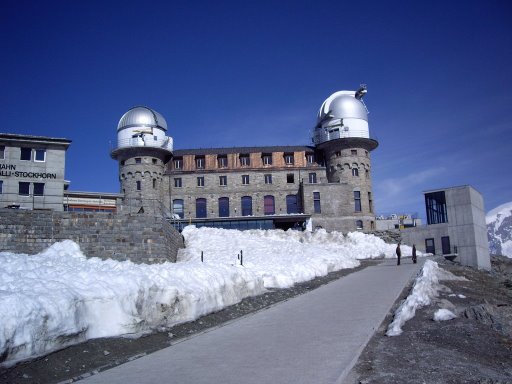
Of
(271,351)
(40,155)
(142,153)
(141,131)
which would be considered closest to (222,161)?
(142,153)

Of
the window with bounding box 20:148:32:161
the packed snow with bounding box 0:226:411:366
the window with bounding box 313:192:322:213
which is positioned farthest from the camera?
the window with bounding box 313:192:322:213

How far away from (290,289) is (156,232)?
972 centimetres

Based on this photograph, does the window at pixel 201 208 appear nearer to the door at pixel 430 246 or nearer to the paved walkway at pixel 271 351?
the door at pixel 430 246

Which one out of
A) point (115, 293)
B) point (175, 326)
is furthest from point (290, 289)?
point (115, 293)

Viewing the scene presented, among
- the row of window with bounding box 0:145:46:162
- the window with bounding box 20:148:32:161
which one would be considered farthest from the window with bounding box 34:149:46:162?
the window with bounding box 20:148:32:161

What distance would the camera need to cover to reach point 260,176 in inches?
2176

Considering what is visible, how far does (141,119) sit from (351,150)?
24079mm

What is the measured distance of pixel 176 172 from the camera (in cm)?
5416

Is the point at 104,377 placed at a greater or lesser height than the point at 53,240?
lesser

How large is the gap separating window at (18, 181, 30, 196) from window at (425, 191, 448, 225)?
3781 cm

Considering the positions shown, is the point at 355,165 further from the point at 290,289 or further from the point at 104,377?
the point at 104,377

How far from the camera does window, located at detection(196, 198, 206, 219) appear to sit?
53.4 meters

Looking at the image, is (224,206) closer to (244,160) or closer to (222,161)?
(222,161)

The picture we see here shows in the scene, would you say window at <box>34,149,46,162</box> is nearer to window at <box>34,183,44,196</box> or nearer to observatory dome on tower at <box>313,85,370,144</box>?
window at <box>34,183,44,196</box>
